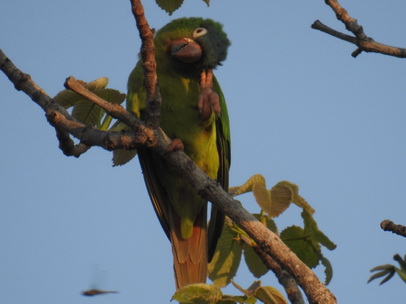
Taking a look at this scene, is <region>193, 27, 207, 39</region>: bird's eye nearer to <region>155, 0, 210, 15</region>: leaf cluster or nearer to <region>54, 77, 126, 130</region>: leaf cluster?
<region>54, 77, 126, 130</region>: leaf cluster

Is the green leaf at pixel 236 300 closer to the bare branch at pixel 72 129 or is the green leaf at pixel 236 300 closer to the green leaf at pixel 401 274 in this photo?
the green leaf at pixel 401 274

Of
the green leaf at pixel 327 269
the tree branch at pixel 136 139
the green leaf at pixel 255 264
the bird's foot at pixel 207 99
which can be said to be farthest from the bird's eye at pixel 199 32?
the green leaf at pixel 327 269

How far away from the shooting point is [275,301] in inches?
101

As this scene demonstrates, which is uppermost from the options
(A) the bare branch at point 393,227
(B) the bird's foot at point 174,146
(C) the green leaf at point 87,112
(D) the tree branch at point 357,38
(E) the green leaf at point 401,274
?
(D) the tree branch at point 357,38

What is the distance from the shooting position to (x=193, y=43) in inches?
187

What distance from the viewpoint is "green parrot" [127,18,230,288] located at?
4.48 metres

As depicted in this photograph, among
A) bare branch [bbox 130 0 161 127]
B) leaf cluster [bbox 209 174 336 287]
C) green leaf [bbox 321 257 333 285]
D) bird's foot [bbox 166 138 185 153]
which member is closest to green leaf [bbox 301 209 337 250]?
leaf cluster [bbox 209 174 336 287]

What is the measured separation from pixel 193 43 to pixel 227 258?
1958 millimetres

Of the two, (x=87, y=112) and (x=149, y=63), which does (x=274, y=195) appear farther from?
(x=87, y=112)

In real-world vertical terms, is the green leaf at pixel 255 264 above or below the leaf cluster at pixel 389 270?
above

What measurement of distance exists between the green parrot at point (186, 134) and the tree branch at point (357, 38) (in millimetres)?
1523

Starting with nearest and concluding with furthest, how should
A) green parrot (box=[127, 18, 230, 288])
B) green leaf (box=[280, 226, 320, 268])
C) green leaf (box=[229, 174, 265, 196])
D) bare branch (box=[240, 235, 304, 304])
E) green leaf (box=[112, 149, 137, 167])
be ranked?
1. bare branch (box=[240, 235, 304, 304])
2. green leaf (box=[229, 174, 265, 196])
3. green leaf (box=[280, 226, 320, 268])
4. green leaf (box=[112, 149, 137, 167])
5. green parrot (box=[127, 18, 230, 288])

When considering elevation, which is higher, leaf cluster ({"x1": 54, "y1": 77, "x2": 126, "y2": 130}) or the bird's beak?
the bird's beak

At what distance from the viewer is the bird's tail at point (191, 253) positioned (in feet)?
14.2
